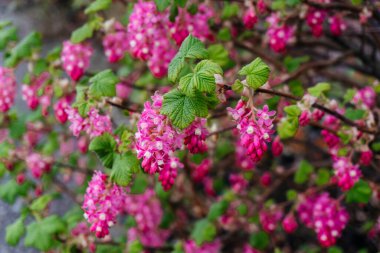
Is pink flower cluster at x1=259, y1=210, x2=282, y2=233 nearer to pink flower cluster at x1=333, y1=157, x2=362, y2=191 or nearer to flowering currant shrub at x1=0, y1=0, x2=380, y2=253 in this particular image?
flowering currant shrub at x1=0, y1=0, x2=380, y2=253

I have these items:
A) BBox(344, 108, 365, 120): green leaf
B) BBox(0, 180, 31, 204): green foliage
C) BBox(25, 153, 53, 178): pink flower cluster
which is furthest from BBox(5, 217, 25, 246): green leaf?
BBox(344, 108, 365, 120): green leaf

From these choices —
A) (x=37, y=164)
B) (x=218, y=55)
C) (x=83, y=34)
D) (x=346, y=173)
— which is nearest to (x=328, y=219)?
(x=346, y=173)

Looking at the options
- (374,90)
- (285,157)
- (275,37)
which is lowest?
(285,157)

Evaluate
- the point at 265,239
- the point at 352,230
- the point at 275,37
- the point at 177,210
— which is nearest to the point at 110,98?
the point at 275,37

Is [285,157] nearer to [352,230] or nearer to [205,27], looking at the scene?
[352,230]

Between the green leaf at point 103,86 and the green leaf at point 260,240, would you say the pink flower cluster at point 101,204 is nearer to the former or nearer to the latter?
the green leaf at point 103,86
